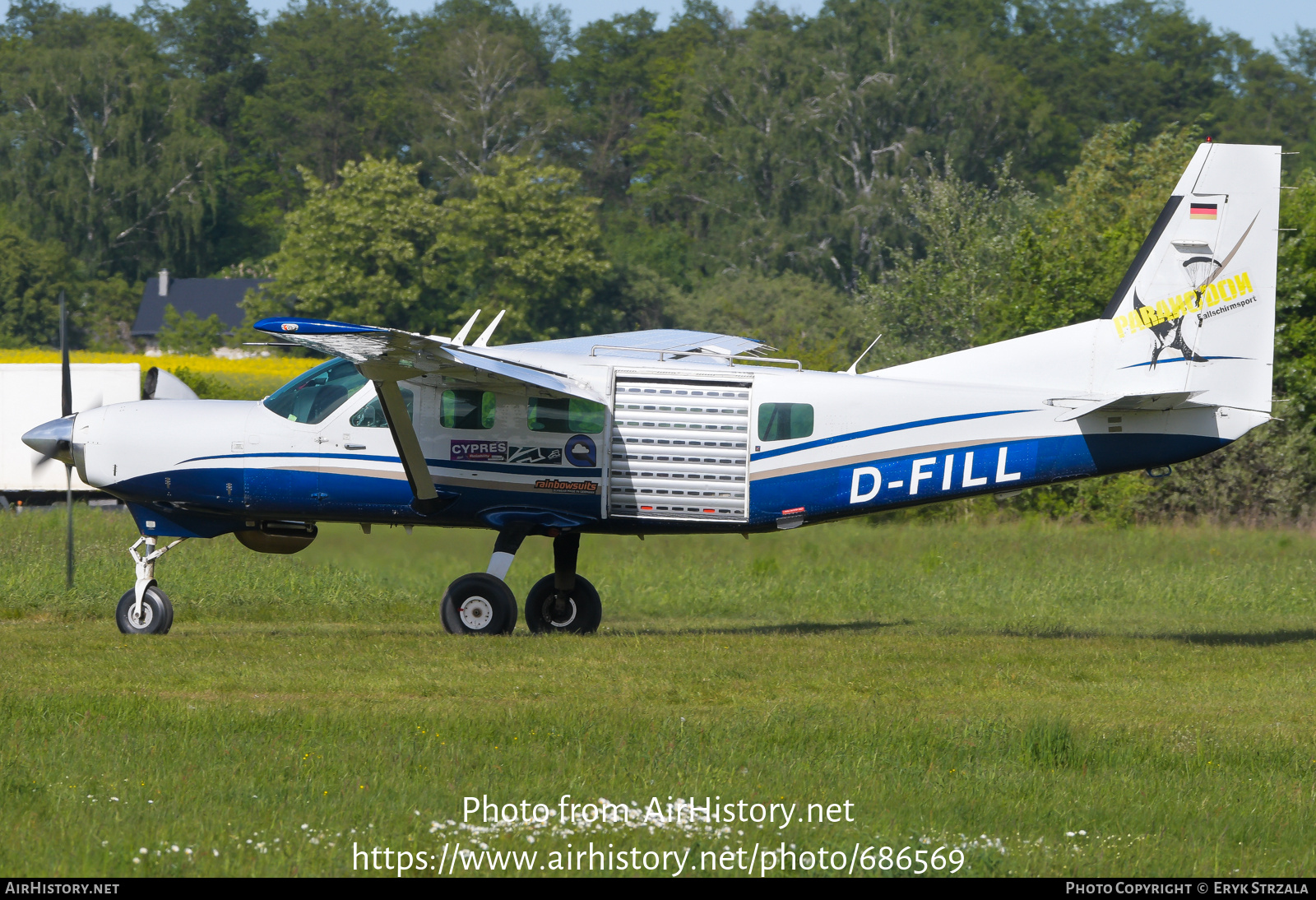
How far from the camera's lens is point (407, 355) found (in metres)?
12.9

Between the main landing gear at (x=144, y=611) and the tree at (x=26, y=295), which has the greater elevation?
the tree at (x=26, y=295)

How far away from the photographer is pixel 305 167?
9244 centimetres

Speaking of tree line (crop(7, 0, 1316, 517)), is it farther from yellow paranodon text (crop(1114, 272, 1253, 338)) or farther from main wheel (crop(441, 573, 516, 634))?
main wheel (crop(441, 573, 516, 634))

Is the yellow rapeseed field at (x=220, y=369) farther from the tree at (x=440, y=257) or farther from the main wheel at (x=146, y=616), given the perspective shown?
the main wheel at (x=146, y=616)

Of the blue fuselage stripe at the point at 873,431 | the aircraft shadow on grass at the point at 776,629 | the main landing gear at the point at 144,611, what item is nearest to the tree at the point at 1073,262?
the aircraft shadow on grass at the point at 776,629

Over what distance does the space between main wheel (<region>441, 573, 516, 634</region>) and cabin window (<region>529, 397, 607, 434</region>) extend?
160cm

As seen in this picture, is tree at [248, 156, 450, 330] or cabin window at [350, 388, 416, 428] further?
tree at [248, 156, 450, 330]

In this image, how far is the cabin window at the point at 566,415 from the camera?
46.6ft

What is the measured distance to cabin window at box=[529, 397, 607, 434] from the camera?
14.2 meters

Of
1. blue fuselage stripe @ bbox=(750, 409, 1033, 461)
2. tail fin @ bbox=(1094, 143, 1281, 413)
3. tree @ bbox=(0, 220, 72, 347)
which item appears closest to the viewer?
tail fin @ bbox=(1094, 143, 1281, 413)

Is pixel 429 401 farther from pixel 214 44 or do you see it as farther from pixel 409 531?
pixel 214 44

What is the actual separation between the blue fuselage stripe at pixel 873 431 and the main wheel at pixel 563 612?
256 centimetres

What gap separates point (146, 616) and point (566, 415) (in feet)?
14.9

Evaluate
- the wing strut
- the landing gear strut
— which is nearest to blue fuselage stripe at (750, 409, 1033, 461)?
the landing gear strut
